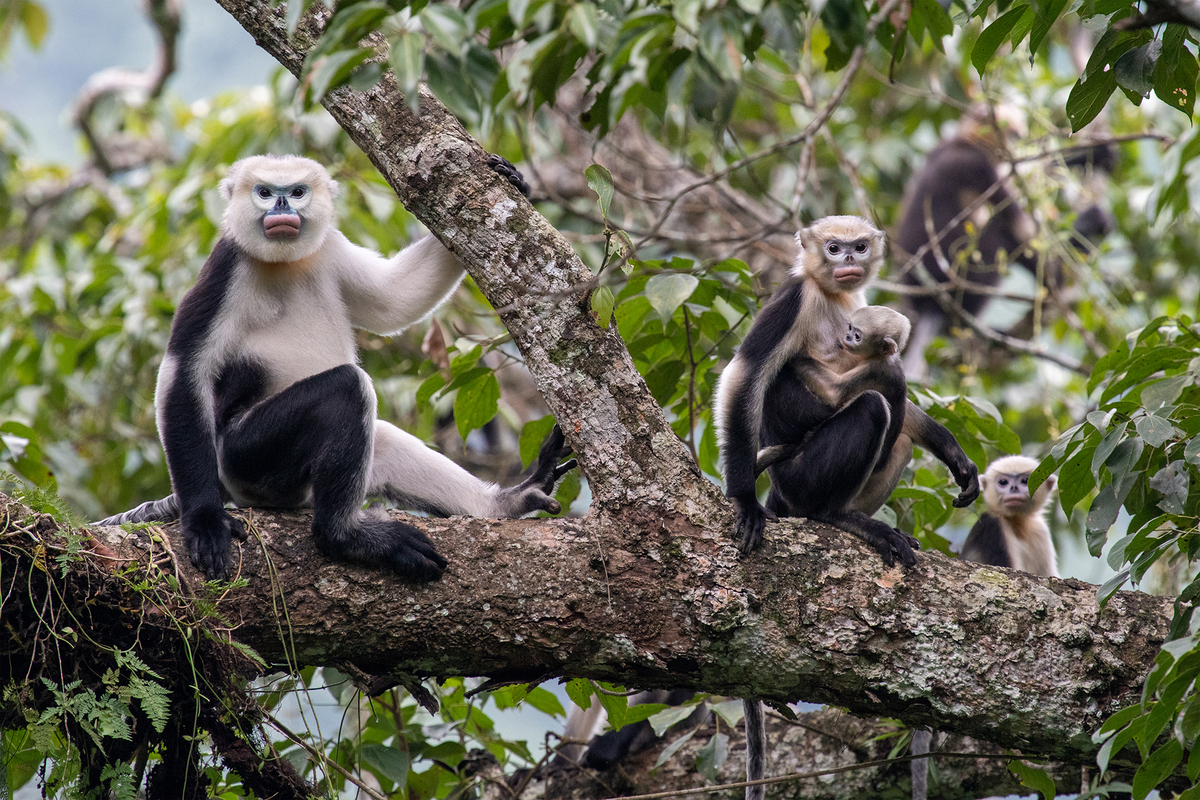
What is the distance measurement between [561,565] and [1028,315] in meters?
6.66

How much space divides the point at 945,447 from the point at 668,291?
56.6 inches

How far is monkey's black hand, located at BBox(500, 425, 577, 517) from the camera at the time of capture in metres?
4.04

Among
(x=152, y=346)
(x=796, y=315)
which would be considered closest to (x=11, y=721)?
(x=796, y=315)

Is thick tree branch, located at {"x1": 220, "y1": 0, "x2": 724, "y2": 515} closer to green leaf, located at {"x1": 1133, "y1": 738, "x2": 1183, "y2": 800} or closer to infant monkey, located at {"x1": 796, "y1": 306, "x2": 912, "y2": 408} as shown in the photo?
infant monkey, located at {"x1": 796, "y1": 306, "x2": 912, "y2": 408}

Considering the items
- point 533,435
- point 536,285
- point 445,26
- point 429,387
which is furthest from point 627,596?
point 445,26

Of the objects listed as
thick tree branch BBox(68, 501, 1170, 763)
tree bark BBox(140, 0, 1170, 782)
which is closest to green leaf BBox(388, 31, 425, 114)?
tree bark BBox(140, 0, 1170, 782)

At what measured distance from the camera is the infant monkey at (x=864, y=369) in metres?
4.14

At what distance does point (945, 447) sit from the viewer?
13.7 feet

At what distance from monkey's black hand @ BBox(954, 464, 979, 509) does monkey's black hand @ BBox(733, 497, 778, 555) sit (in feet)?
3.22

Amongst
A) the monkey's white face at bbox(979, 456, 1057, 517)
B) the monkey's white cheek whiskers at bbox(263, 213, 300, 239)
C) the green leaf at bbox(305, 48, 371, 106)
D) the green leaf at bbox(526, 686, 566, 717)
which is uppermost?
the green leaf at bbox(305, 48, 371, 106)

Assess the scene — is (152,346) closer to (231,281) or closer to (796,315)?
(231,281)

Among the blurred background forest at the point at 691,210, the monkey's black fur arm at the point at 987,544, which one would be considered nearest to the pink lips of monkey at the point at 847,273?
the blurred background forest at the point at 691,210

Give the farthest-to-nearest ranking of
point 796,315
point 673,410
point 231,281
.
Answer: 1. point 673,410
2. point 796,315
3. point 231,281

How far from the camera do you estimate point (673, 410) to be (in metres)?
4.64
